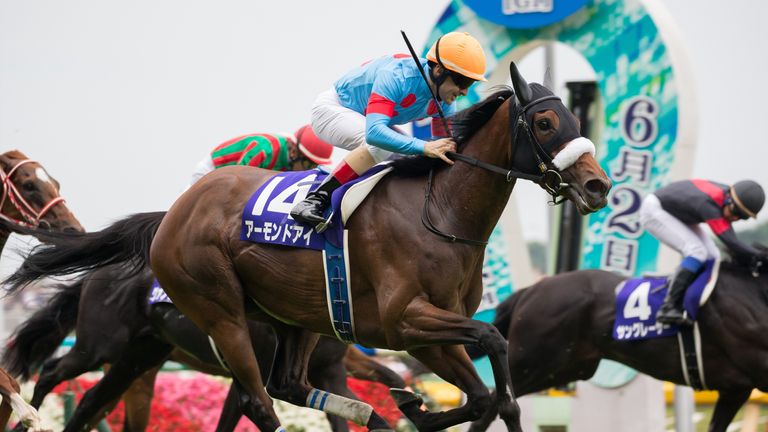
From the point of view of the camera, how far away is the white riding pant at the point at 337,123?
16.1 feet

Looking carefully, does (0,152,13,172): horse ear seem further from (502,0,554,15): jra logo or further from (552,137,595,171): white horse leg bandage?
(502,0,554,15): jra logo

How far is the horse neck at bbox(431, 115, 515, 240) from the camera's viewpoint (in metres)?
4.49

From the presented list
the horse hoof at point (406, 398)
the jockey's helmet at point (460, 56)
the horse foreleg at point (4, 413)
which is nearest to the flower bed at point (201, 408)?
the horse foreleg at point (4, 413)

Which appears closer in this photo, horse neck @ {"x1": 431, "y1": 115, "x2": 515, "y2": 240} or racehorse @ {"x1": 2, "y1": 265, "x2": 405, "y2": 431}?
horse neck @ {"x1": 431, "y1": 115, "x2": 515, "y2": 240}

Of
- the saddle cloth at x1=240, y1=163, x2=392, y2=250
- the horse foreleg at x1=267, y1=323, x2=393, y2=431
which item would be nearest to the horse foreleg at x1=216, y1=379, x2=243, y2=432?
the horse foreleg at x1=267, y1=323, x2=393, y2=431

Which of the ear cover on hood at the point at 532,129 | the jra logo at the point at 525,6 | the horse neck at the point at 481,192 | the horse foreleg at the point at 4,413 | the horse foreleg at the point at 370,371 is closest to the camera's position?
the ear cover on hood at the point at 532,129

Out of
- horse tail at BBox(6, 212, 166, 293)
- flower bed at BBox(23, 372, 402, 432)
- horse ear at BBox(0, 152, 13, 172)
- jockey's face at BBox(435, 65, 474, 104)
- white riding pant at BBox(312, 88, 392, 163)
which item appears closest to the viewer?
jockey's face at BBox(435, 65, 474, 104)

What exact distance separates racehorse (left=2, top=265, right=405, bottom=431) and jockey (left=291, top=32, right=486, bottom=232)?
1662 mm

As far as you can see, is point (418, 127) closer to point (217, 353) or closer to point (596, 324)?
point (596, 324)

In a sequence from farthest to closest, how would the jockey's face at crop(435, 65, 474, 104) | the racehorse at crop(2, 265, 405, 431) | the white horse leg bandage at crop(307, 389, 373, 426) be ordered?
the racehorse at crop(2, 265, 405, 431) → the white horse leg bandage at crop(307, 389, 373, 426) → the jockey's face at crop(435, 65, 474, 104)

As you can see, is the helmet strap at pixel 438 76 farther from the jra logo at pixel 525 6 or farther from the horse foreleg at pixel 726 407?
the jra logo at pixel 525 6

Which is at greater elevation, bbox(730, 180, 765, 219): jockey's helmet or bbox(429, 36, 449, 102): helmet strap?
bbox(429, 36, 449, 102): helmet strap

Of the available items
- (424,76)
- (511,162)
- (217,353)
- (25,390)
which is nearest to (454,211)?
(511,162)

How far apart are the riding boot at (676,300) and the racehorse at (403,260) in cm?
260
